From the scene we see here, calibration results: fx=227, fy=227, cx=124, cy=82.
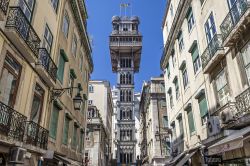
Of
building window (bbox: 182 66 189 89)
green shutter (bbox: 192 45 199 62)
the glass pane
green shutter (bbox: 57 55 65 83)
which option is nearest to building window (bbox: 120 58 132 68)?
building window (bbox: 182 66 189 89)

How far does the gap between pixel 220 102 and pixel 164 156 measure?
1980 centimetres

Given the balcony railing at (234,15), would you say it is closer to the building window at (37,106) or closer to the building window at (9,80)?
the building window at (9,80)

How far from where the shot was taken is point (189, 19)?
1592cm

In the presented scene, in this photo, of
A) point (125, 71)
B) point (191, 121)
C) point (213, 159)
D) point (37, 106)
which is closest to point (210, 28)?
point (191, 121)

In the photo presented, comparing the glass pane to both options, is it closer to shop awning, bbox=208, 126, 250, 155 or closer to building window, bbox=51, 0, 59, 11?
building window, bbox=51, 0, 59, 11

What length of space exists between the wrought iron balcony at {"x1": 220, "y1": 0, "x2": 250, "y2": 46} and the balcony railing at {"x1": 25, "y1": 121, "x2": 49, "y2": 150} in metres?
8.57

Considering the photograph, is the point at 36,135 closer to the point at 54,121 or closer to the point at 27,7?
the point at 54,121

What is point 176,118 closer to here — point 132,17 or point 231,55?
point 231,55

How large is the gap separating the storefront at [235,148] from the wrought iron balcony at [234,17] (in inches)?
146

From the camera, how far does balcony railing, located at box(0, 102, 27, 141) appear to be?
7.14 metres

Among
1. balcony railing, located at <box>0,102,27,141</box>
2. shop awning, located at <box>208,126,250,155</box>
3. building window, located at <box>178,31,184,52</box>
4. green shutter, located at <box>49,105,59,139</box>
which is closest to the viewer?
shop awning, located at <box>208,126,250,155</box>

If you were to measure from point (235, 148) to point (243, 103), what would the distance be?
220 cm

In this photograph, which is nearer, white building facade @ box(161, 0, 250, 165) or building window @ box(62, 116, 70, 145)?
white building facade @ box(161, 0, 250, 165)

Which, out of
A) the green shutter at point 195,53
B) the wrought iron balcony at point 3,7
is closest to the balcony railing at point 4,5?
the wrought iron balcony at point 3,7
